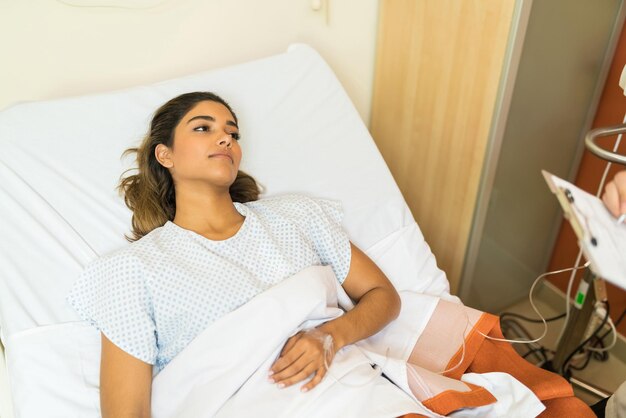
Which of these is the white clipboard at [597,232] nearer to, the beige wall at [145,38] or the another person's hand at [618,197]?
the another person's hand at [618,197]

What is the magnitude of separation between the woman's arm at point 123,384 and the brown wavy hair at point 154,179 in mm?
307

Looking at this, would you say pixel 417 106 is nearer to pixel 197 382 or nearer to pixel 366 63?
pixel 366 63

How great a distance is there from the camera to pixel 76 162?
50.0 inches

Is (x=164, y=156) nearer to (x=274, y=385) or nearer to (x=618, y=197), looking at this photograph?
(x=274, y=385)

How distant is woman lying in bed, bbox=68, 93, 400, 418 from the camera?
103cm

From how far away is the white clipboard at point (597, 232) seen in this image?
70 centimetres

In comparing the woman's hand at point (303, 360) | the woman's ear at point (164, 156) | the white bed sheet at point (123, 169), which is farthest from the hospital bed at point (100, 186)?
the woman's hand at point (303, 360)

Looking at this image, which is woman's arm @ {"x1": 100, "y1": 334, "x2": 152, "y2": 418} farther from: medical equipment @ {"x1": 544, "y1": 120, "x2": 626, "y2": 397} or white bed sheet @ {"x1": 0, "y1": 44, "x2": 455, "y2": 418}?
medical equipment @ {"x1": 544, "y1": 120, "x2": 626, "y2": 397}

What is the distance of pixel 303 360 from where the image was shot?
3.36ft

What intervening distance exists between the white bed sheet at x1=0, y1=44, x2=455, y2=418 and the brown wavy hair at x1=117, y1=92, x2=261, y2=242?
34mm

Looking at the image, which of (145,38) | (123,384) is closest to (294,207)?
(123,384)

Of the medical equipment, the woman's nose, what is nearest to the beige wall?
the woman's nose

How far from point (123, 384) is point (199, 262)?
287mm

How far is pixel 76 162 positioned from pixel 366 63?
1232 mm
